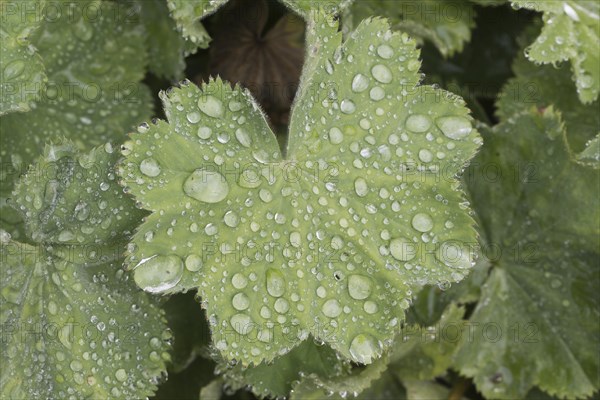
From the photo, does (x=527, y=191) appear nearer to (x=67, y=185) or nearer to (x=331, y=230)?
(x=331, y=230)

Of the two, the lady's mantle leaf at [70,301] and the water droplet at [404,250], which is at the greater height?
the water droplet at [404,250]

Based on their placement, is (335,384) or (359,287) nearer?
(359,287)

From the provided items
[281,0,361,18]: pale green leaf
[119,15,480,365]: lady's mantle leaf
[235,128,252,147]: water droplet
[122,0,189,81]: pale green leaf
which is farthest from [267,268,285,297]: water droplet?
[122,0,189,81]: pale green leaf

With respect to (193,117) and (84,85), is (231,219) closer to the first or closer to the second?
(193,117)

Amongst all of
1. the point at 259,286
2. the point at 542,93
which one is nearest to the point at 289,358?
the point at 259,286

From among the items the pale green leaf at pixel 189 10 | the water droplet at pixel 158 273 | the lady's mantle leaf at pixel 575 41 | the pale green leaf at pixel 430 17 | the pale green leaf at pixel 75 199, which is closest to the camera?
the water droplet at pixel 158 273

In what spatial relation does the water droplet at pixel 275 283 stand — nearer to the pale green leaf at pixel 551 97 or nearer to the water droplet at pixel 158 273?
the water droplet at pixel 158 273

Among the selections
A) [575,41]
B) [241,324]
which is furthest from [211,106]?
[575,41]

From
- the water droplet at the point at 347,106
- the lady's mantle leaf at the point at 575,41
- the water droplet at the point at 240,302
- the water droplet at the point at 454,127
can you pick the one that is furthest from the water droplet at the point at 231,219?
the lady's mantle leaf at the point at 575,41
